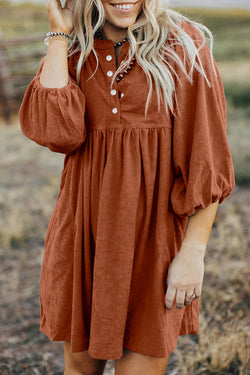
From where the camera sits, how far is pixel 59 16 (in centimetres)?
160

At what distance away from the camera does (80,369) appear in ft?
5.54

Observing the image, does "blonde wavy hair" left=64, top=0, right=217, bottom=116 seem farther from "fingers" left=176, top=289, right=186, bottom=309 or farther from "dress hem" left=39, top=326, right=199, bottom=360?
"dress hem" left=39, top=326, right=199, bottom=360

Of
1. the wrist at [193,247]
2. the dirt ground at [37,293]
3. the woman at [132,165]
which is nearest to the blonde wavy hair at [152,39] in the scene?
the woman at [132,165]

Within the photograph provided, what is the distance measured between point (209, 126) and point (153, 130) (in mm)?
182

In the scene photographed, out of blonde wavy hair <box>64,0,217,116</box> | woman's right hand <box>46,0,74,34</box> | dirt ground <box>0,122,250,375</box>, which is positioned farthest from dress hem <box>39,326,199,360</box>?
woman's right hand <box>46,0,74,34</box>

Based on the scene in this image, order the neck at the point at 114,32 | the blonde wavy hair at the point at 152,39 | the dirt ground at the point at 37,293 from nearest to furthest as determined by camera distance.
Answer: the blonde wavy hair at the point at 152,39, the neck at the point at 114,32, the dirt ground at the point at 37,293

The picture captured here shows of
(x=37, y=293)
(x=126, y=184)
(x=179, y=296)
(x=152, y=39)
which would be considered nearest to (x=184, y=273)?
(x=179, y=296)

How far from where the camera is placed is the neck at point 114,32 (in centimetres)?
162

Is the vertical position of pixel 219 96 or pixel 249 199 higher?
pixel 219 96

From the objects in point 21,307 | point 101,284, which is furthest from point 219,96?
point 21,307

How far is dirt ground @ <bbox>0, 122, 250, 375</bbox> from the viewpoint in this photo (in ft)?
8.53

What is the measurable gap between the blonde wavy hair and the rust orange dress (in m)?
0.03

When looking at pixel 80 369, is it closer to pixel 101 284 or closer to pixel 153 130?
pixel 101 284

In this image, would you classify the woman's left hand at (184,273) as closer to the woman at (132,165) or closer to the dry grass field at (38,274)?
the woman at (132,165)
